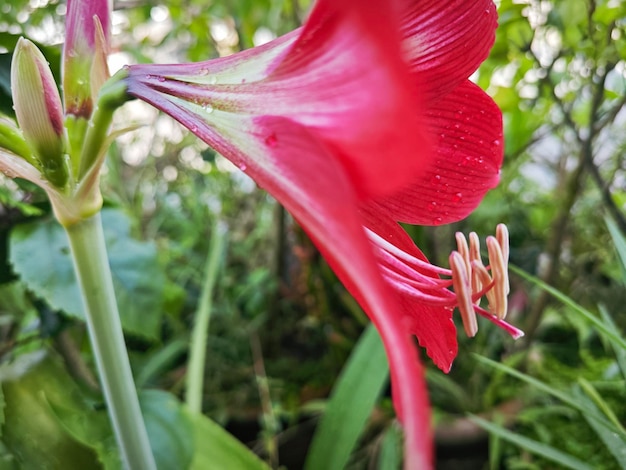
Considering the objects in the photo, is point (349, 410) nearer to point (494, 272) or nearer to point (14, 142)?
point (494, 272)

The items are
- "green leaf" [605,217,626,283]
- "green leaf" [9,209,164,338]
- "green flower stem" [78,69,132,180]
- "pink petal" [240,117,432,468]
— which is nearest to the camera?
"pink petal" [240,117,432,468]

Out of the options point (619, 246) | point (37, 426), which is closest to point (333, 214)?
point (619, 246)

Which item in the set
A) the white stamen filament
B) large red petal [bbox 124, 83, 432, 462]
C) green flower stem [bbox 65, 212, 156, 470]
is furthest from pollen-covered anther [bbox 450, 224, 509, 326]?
green flower stem [bbox 65, 212, 156, 470]

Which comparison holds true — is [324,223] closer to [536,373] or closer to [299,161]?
[299,161]

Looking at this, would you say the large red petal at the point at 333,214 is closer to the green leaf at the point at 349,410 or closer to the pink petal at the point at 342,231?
the pink petal at the point at 342,231

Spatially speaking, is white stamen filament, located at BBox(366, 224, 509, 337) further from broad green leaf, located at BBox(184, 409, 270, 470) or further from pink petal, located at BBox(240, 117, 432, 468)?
broad green leaf, located at BBox(184, 409, 270, 470)

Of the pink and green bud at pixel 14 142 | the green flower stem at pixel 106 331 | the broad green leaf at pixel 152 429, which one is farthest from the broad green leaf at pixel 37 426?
the pink and green bud at pixel 14 142
